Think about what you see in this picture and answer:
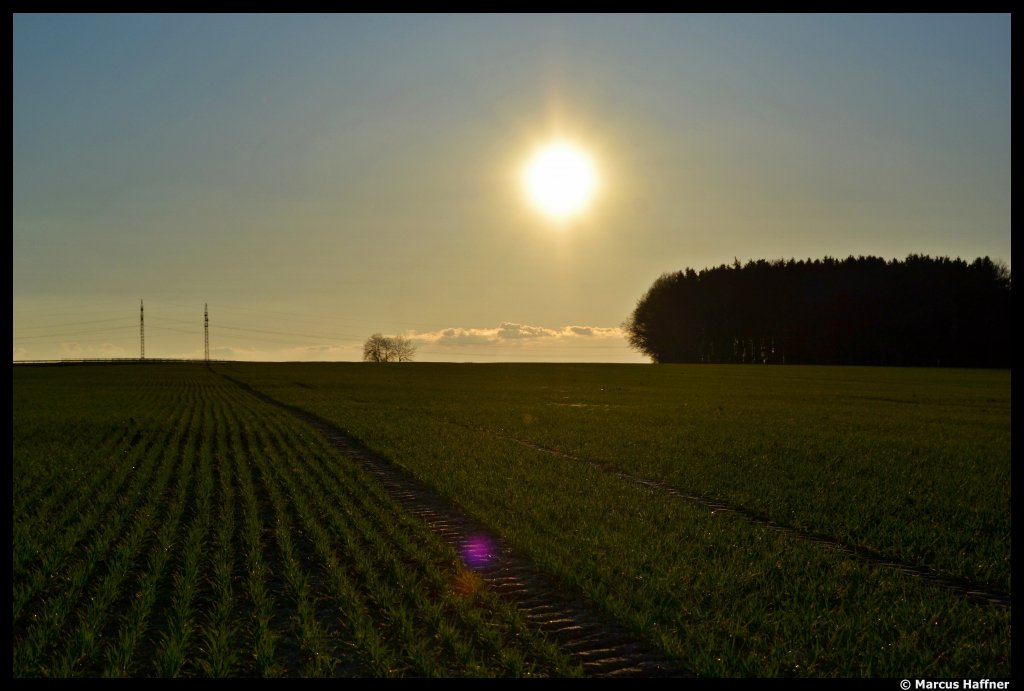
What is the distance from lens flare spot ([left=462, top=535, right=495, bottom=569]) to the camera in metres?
12.9

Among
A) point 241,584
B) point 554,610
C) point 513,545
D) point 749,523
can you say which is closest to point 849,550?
point 749,523

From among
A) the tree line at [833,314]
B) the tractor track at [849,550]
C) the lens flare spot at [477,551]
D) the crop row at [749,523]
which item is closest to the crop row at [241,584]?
the lens flare spot at [477,551]

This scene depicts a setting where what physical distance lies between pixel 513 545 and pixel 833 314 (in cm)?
14780

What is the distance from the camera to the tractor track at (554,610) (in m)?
8.72

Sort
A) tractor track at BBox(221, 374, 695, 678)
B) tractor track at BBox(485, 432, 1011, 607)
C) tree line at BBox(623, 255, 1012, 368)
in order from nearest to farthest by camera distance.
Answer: tractor track at BBox(221, 374, 695, 678) < tractor track at BBox(485, 432, 1011, 607) < tree line at BBox(623, 255, 1012, 368)

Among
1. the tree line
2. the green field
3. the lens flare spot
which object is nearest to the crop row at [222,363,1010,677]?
the green field

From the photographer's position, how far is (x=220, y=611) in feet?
33.1

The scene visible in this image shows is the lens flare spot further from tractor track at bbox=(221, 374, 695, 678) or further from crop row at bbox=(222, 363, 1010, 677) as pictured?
crop row at bbox=(222, 363, 1010, 677)

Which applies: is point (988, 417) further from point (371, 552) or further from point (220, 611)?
point (220, 611)

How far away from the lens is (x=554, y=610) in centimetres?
1049

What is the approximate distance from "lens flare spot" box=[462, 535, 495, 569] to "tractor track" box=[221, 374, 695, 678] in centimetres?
3

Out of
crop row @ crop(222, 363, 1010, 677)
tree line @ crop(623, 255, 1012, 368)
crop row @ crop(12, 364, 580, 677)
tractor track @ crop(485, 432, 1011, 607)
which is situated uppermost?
tree line @ crop(623, 255, 1012, 368)

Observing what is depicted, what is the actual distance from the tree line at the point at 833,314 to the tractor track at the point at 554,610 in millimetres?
135787
